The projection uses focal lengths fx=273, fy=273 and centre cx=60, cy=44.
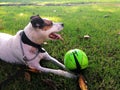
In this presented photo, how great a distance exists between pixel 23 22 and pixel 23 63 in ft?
10.9

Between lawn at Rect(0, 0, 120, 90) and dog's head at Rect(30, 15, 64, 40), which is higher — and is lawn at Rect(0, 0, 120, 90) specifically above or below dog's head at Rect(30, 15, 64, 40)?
below

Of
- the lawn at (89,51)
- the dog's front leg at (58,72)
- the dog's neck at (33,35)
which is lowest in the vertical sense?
the lawn at (89,51)

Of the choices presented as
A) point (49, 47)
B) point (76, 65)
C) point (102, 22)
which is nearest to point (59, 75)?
point (76, 65)

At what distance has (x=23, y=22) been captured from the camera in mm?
7773

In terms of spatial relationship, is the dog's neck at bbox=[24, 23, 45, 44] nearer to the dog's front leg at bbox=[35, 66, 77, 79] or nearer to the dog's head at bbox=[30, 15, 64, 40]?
the dog's head at bbox=[30, 15, 64, 40]

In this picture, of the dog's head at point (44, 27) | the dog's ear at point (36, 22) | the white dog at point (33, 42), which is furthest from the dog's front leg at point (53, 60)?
the dog's ear at point (36, 22)

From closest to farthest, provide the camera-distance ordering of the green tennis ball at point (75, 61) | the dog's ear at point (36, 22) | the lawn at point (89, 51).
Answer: the lawn at point (89, 51), the green tennis ball at point (75, 61), the dog's ear at point (36, 22)

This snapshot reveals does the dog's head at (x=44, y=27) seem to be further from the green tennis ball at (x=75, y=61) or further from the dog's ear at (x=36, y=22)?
the green tennis ball at (x=75, y=61)

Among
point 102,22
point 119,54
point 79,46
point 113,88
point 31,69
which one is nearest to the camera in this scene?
point 113,88

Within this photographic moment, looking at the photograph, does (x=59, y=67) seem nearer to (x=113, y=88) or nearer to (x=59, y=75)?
(x=59, y=75)

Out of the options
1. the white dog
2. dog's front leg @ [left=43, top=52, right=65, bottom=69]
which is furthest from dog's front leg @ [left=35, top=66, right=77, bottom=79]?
dog's front leg @ [left=43, top=52, right=65, bottom=69]

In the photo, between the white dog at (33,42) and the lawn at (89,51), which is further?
the white dog at (33,42)

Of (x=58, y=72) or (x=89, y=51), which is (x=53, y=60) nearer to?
(x=58, y=72)

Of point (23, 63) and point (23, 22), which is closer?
point (23, 63)
